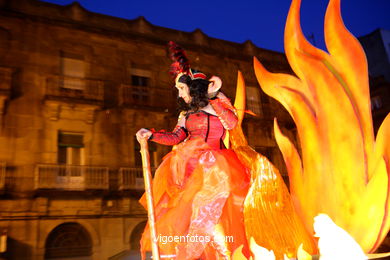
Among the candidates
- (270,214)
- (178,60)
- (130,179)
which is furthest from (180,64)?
(130,179)

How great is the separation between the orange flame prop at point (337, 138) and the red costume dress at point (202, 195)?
82 cm

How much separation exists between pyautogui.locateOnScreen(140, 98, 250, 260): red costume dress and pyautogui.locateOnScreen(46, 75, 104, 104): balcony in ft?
29.4

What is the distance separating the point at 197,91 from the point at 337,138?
138 centimetres

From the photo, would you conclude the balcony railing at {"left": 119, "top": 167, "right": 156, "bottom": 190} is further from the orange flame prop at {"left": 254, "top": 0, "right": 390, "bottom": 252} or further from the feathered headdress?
the feathered headdress

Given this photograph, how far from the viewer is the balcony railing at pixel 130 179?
11328 mm

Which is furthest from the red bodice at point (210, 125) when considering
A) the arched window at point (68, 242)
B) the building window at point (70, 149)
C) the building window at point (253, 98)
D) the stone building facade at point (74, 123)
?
the building window at point (253, 98)

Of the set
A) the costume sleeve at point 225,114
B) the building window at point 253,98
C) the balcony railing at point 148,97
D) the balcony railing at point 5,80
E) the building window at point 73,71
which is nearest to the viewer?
the costume sleeve at point 225,114

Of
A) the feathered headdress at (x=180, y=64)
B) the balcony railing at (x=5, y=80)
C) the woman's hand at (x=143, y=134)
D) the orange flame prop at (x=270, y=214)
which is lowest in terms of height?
the orange flame prop at (x=270, y=214)

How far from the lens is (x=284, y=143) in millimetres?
3678

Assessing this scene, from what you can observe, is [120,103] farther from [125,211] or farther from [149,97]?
[125,211]

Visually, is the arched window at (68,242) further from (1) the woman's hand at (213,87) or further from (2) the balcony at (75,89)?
(1) the woman's hand at (213,87)

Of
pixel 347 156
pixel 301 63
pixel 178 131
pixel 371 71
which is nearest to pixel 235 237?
pixel 178 131

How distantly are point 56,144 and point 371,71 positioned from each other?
1728 cm

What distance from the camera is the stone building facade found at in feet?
33.5
